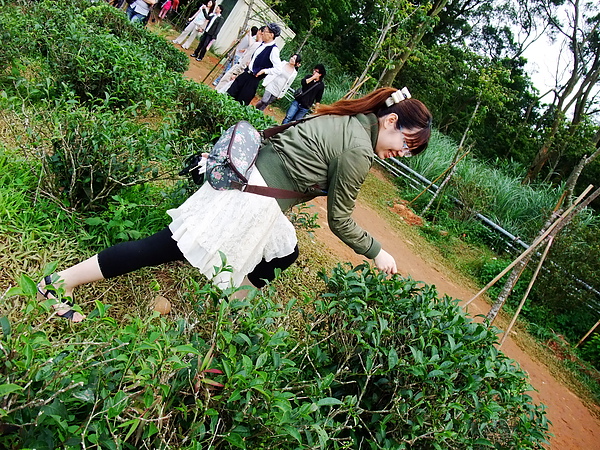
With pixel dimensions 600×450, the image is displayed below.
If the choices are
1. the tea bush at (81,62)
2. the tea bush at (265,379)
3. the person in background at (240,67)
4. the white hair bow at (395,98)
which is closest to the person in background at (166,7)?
the person in background at (240,67)

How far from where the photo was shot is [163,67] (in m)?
5.02

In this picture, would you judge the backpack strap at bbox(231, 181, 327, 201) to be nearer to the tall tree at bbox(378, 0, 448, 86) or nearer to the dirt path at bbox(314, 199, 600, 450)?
the dirt path at bbox(314, 199, 600, 450)

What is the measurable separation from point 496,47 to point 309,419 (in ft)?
96.6

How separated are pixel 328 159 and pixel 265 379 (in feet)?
3.50

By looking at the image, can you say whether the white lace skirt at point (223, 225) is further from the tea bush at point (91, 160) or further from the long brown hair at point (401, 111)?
the tea bush at point (91, 160)

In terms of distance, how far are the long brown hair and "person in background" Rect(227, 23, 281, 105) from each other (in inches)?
231

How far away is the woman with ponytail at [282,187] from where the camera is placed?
2109mm

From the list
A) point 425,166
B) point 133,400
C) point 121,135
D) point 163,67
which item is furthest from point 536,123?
point 133,400

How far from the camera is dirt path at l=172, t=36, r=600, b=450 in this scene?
15.6ft

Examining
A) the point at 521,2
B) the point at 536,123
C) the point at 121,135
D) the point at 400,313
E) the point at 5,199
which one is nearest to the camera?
the point at 400,313

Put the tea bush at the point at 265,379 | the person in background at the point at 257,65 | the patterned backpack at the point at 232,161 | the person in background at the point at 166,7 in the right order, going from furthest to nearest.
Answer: the person in background at the point at 166,7
the person in background at the point at 257,65
the patterned backpack at the point at 232,161
the tea bush at the point at 265,379

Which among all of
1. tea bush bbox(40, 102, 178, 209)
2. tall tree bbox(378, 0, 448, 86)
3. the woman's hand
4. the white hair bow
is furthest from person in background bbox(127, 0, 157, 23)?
the woman's hand

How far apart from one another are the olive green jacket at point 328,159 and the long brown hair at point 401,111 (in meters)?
0.05

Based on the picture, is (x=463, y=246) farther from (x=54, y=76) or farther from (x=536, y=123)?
(x=536, y=123)
